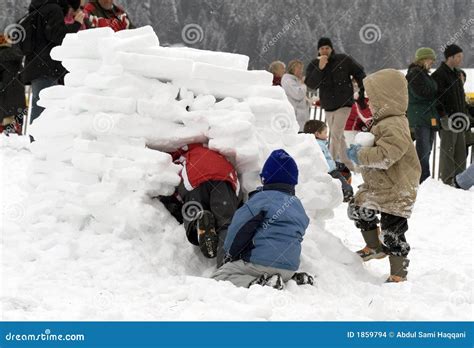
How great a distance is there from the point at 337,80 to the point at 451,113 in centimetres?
158

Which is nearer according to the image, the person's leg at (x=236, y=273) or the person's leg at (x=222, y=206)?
the person's leg at (x=236, y=273)

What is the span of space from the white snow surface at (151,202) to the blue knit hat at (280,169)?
0.50m

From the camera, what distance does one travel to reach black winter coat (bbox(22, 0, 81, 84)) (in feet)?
24.1

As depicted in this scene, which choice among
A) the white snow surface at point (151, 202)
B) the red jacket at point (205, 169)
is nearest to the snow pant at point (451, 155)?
the white snow surface at point (151, 202)

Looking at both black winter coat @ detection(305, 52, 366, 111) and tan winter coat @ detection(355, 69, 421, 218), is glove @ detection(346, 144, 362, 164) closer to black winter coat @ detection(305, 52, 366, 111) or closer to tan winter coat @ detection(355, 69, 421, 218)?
tan winter coat @ detection(355, 69, 421, 218)

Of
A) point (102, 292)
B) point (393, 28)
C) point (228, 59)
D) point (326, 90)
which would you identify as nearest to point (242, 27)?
point (393, 28)

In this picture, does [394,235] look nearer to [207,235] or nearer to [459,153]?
[207,235]

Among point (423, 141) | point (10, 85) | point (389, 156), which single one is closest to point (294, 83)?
point (423, 141)

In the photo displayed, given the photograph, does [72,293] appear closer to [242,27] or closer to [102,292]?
[102,292]

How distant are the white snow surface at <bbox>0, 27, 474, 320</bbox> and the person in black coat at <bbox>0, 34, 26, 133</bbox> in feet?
15.8

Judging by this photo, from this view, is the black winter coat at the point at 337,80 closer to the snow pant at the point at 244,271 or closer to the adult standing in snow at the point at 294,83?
the adult standing in snow at the point at 294,83

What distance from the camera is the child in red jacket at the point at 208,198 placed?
472cm

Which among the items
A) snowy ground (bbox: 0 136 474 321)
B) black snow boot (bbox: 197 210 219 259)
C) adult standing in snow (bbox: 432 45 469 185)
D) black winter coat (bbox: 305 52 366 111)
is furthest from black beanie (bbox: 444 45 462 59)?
black snow boot (bbox: 197 210 219 259)

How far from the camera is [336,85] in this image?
31.3 feet
